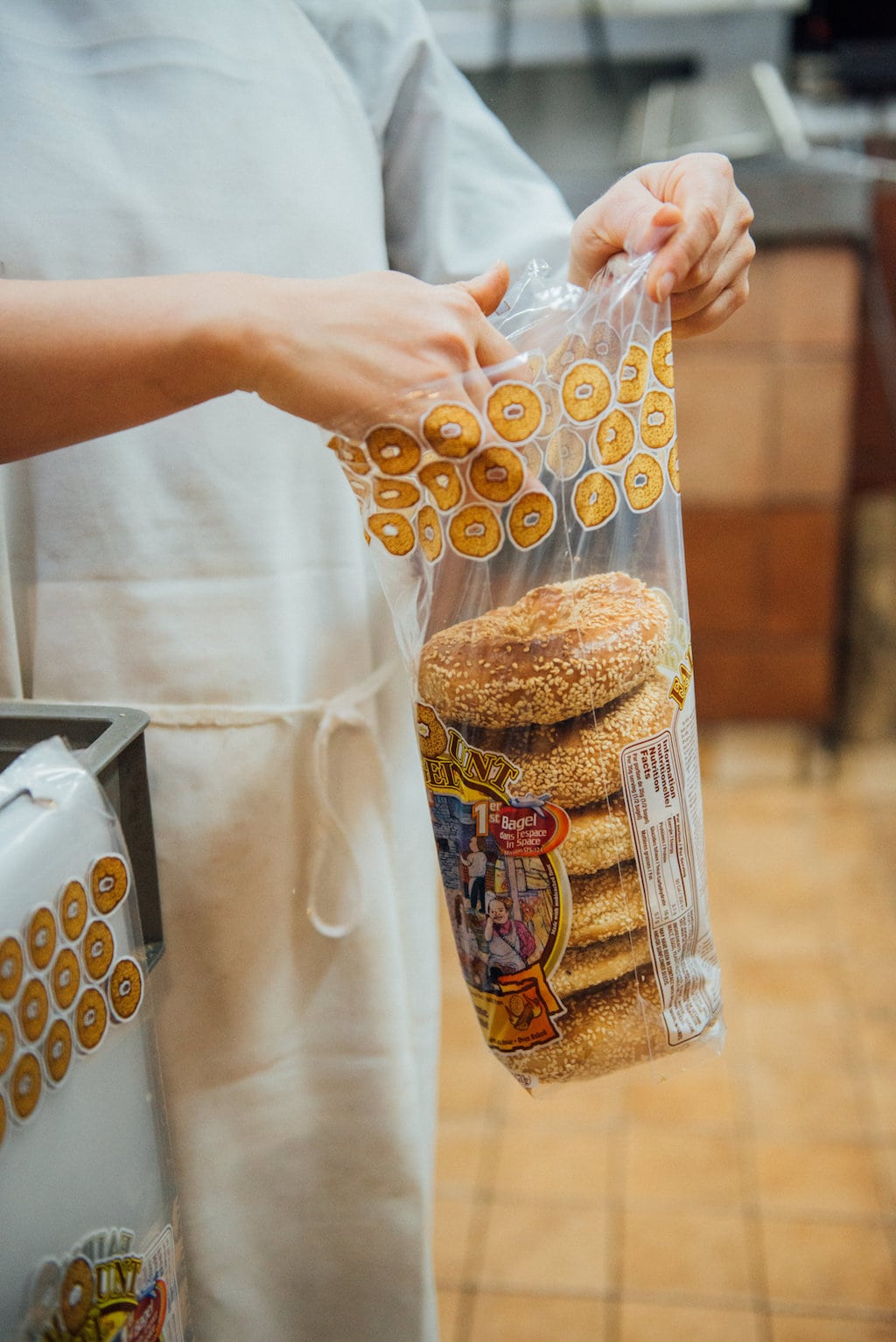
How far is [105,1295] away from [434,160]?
606 mm

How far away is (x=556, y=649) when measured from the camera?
485mm

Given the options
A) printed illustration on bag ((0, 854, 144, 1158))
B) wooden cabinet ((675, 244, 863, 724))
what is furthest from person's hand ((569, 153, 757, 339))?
wooden cabinet ((675, 244, 863, 724))

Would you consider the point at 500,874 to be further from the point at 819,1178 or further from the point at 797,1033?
the point at 797,1033

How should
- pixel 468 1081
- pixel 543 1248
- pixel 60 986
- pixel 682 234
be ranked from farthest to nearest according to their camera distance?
pixel 468 1081 < pixel 543 1248 < pixel 682 234 < pixel 60 986

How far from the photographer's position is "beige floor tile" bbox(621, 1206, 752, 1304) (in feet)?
3.77

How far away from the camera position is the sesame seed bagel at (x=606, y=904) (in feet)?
1.66

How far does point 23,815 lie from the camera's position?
1.26 ft

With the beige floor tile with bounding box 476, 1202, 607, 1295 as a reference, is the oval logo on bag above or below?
above

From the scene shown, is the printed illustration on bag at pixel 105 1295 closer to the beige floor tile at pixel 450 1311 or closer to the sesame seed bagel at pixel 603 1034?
the sesame seed bagel at pixel 603 1034

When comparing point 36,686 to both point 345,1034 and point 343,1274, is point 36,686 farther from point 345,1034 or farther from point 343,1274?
point 343,1274

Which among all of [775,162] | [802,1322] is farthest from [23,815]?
[775,162]

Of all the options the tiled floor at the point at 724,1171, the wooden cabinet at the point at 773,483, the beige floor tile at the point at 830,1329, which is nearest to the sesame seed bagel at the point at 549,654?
the tiled floor at the point at 724,1171

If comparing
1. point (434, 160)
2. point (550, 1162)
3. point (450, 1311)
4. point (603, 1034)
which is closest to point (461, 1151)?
point (550, 1162)

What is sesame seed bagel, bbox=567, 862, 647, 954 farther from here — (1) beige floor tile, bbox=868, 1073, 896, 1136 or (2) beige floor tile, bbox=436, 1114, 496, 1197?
(1) beige floor tile, bbox=868, 1073, 896, 1136
